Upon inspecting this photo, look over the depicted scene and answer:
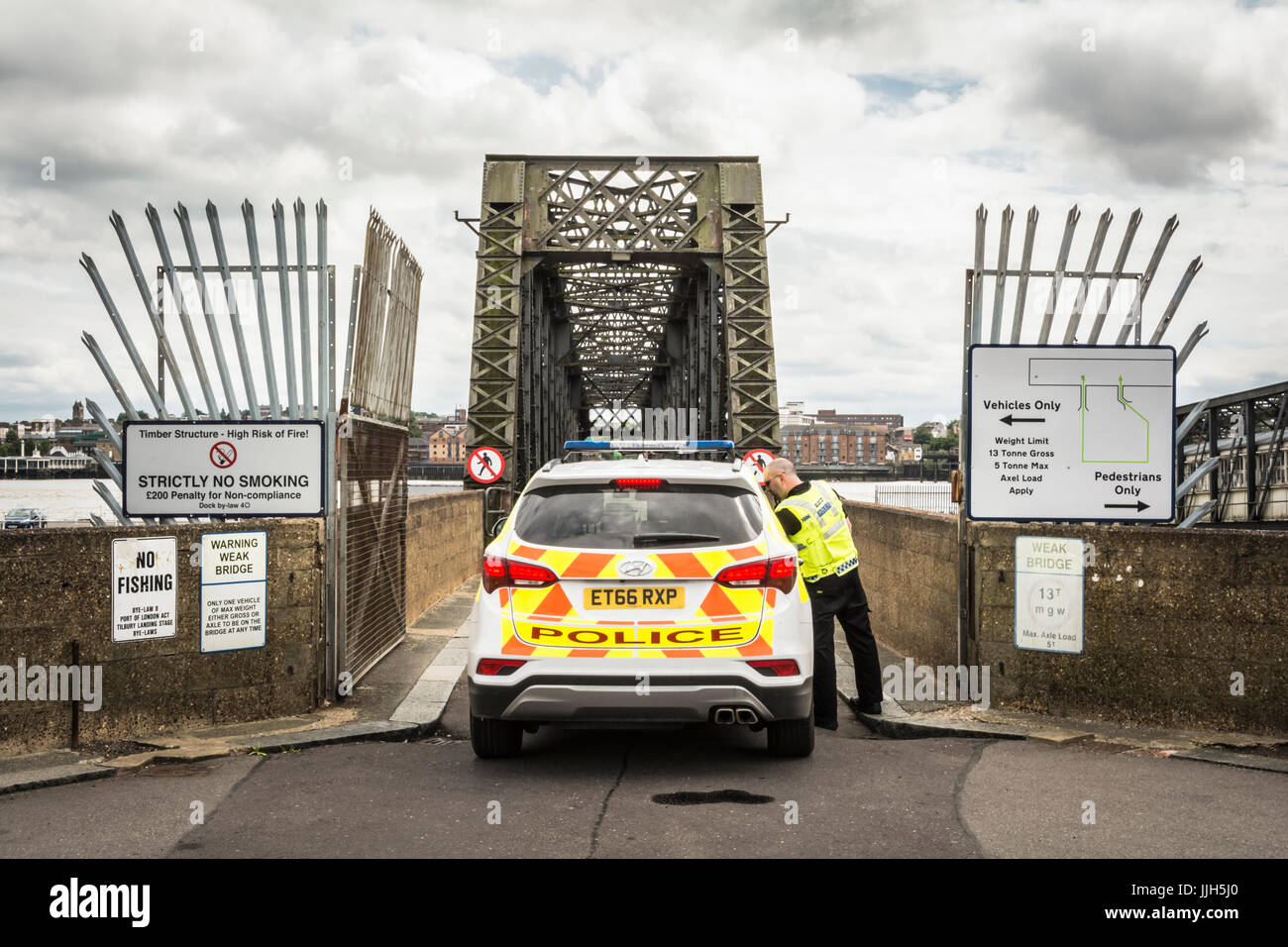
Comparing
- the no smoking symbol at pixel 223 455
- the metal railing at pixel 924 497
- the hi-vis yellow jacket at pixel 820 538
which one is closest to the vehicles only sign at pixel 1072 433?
the hi-vis yellow jacket at pixel 820 538

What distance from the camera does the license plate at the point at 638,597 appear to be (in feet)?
19.5

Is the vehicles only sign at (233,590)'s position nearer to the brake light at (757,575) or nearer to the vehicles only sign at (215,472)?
the vehicles only sign at (215,472)

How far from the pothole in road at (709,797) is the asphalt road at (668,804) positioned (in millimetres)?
19

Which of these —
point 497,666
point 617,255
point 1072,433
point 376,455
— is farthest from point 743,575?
point 617,255

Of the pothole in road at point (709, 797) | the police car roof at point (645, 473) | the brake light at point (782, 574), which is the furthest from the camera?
the police car roof at point (645, 473)

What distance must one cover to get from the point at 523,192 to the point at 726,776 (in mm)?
21606

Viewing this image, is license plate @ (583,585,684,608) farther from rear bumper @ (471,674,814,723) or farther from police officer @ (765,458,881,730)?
police officer @ (765,458,881,730)

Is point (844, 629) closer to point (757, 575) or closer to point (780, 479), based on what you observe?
point (780, 479)

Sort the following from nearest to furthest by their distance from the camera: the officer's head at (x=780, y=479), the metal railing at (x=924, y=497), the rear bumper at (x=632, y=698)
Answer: the rear bumper at (x=632, y=698) < the officer's head at (x=780, y=479) < the metal railing at (x=924, y=497)

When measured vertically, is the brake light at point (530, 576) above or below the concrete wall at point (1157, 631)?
above

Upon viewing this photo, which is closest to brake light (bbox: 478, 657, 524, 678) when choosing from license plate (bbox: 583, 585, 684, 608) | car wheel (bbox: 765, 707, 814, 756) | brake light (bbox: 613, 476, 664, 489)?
license plate (bbox: 583, 585, 684, 608)

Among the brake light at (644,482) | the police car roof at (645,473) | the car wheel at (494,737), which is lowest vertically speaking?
the car wheel at (494,737)

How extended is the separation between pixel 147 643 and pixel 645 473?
3.14 metres
